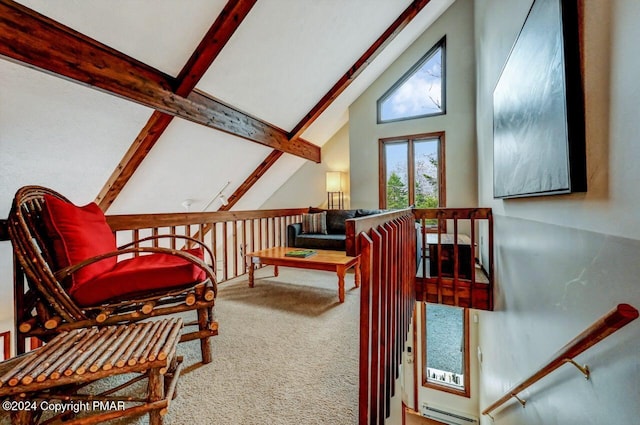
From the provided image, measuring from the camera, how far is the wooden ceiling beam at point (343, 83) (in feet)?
12.1

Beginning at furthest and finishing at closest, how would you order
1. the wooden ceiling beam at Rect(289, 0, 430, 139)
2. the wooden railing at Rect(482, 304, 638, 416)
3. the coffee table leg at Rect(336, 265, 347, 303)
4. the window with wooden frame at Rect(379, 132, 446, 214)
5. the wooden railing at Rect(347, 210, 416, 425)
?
the window with wooden frame at Rect(379, 132, 446, 214) → the wooden ceiling beam at Rect(289, 0, 430, 139) → the coffee table leg at Rect(336, 265, 347, 303) → the wooden railing at Rect(347, 210, 416, 425) → the wooden railing at Rect(482, 304, 638, 416)

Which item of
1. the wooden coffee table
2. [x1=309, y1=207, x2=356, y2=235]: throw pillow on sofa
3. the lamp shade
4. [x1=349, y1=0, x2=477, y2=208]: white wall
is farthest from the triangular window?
the wooden coffee table

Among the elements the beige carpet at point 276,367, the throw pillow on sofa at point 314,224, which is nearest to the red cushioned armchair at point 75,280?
the beige carpet at point 276,367

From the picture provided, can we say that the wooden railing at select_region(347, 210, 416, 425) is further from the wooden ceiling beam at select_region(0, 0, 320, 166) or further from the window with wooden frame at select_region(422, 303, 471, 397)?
the window with wooden frame at select_region(422, 303, 471, 397)

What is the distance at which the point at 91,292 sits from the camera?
124 centimetres

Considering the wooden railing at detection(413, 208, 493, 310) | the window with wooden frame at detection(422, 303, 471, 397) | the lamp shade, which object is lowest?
the window with wooden frame at detection(422, 303, 471, 397)

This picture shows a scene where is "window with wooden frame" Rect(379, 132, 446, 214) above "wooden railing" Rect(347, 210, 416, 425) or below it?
above

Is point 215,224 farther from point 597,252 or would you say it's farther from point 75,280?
point 597,252

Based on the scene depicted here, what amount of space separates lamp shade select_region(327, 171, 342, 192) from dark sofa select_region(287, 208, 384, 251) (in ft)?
2.13

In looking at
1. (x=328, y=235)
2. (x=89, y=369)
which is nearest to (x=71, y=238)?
(x=89, y=369)

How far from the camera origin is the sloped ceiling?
2.04 meters

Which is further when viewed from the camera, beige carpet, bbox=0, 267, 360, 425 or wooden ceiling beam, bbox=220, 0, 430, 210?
wooden ceiling beam, bbox=220, 0, 430, 210

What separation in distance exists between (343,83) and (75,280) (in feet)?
13.3

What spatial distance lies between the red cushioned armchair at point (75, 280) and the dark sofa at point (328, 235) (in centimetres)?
254
